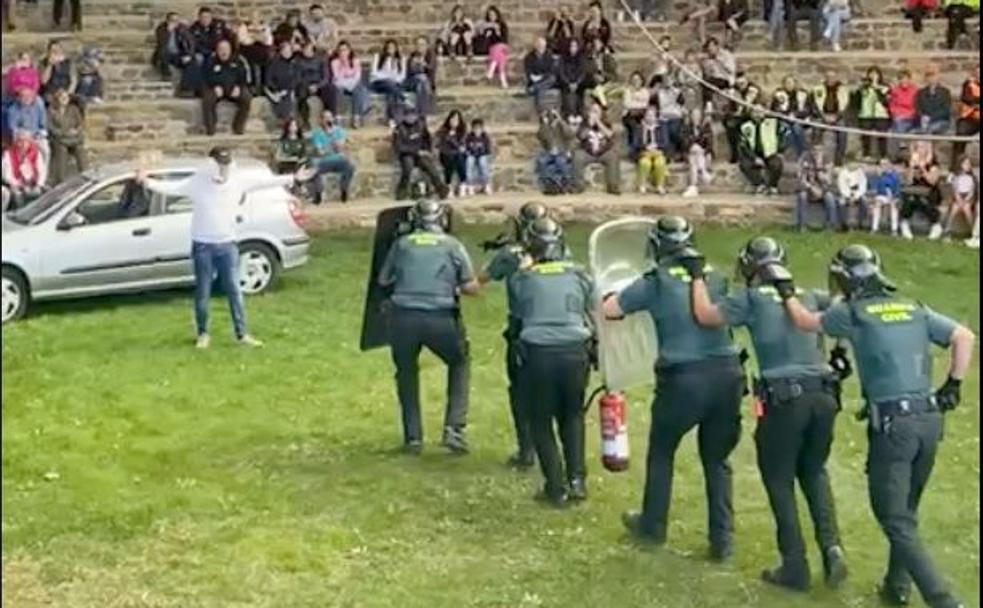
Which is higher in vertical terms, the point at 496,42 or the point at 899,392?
the point at 496,42

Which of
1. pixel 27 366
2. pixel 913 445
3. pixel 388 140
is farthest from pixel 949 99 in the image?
pixel 913 445

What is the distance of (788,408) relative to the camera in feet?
25.6

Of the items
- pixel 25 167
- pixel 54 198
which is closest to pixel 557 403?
pixel 25 167

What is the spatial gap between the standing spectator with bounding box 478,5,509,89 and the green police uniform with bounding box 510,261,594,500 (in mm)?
8825

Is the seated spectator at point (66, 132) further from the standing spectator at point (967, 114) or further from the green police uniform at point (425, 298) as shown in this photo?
the standing spectator at point (967, 114)

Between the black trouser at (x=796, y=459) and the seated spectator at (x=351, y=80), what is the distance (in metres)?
6.88

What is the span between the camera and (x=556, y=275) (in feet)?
28.9

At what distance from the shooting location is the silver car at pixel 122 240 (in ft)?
42.6

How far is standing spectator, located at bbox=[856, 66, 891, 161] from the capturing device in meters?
19.1

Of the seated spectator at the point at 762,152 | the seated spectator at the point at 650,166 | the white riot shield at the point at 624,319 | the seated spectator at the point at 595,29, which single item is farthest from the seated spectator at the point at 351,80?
the white riot shield at the point at 624,319

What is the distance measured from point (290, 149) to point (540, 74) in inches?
153

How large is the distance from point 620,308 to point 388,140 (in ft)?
26.7

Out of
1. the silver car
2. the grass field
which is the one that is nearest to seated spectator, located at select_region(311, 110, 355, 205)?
the silver car

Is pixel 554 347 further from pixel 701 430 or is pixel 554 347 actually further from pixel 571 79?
pixel 571 79
